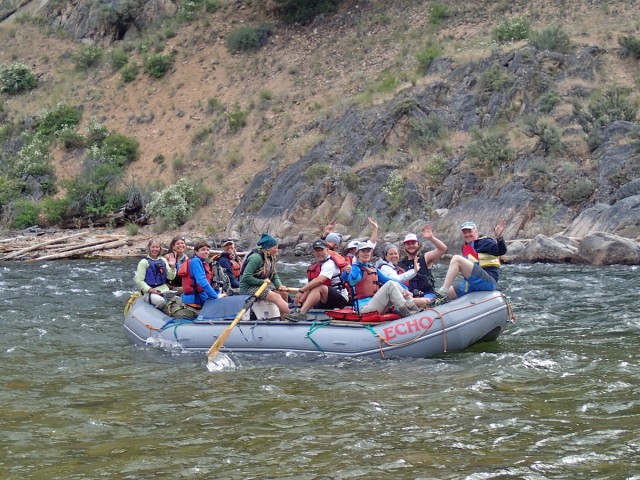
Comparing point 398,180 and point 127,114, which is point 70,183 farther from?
point 398,180

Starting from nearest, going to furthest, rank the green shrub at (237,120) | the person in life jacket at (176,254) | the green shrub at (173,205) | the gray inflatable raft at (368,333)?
the gray inflatable raft at (368,333), the person in life jacket at (176,254), the green shrub at (173,205), the green shrub at (237,120)

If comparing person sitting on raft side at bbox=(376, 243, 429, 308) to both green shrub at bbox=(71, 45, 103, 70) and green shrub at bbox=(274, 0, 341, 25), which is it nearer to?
green shrub at bbox=(274, 0, 341, 25)

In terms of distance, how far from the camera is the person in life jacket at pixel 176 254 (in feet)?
37.0

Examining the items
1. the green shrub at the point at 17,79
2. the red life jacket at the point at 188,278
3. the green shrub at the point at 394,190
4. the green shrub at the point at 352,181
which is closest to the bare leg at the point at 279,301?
the red life jacket at the point at 188,278

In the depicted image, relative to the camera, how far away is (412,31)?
109ft

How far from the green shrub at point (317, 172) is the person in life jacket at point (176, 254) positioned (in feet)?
46.7

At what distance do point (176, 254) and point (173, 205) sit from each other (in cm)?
1717

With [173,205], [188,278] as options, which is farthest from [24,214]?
[188,278]

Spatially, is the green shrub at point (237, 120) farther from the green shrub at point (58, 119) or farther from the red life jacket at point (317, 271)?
the red life jacket at point (317, 271)

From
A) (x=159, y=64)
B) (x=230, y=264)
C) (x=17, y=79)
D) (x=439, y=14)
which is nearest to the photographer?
(x=230, y=264)

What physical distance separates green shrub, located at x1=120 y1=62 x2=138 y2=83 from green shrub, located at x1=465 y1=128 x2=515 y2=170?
20.0 m

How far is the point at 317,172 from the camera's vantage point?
25.7 m

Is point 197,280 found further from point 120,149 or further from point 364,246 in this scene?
point 120,149

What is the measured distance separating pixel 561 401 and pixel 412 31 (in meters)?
28.1
